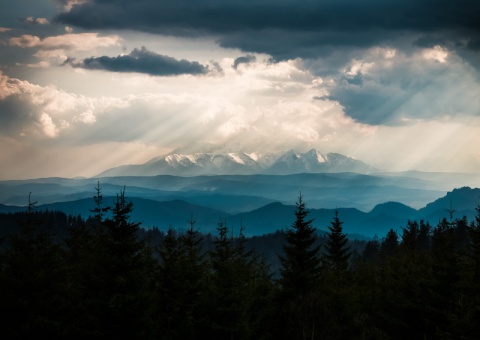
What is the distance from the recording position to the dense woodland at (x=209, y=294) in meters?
25.8

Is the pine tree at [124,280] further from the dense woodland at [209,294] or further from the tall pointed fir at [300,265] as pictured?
the tall pointed fir at [300,265]

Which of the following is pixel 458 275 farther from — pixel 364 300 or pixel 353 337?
pixel 364 300

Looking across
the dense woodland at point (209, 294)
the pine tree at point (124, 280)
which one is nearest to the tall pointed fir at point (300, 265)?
the dense woodland at point (209, 294)

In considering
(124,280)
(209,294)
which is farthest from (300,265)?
(124,280)

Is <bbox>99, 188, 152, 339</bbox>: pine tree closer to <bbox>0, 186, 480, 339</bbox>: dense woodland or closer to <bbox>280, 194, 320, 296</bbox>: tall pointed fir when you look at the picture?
<bbox>0, 186, 480, 339</bbox>: dense woodland

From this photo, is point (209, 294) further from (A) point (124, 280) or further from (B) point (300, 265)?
(B) point (300, 265)

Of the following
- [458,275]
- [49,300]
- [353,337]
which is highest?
[458,275]

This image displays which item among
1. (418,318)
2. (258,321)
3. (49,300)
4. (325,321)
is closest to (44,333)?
(49,300)

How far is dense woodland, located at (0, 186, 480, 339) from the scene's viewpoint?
25797mm

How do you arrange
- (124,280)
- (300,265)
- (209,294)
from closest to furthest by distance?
(124,280) < (209,294) < (300,265)

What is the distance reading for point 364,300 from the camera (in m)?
37.4

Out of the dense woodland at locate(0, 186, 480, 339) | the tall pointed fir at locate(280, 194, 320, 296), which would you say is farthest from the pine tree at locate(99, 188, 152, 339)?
the tall pointed fir at locate(280, 194, 320, 296)

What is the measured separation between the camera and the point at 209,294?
3061cm

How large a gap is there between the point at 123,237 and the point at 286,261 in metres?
14.1
